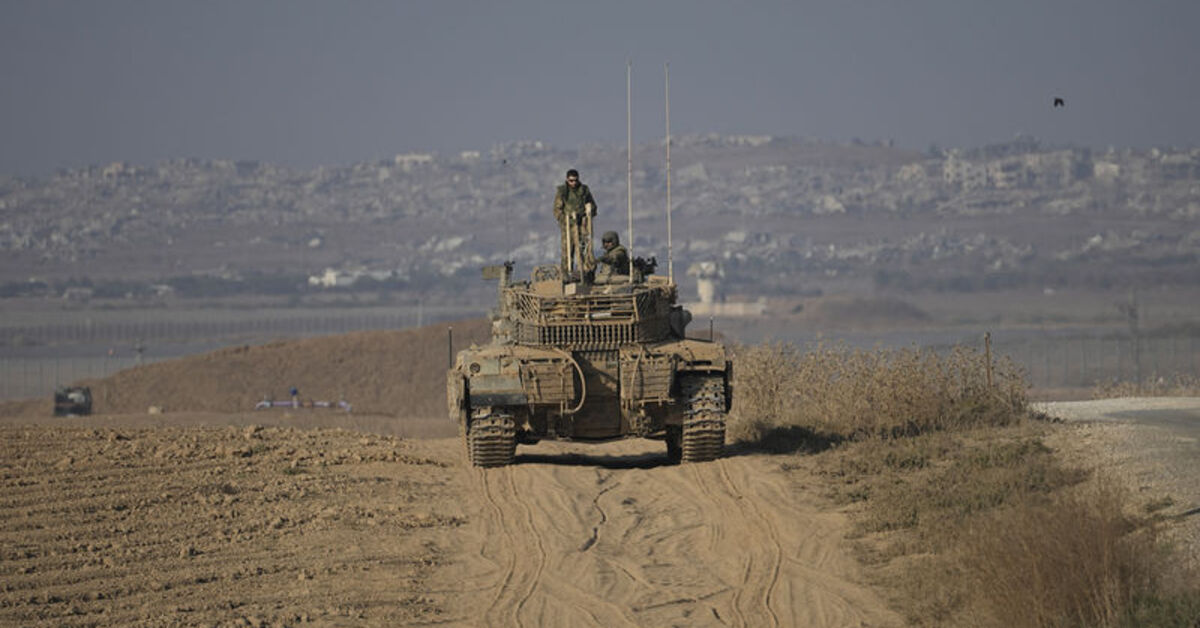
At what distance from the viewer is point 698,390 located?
21156 mm

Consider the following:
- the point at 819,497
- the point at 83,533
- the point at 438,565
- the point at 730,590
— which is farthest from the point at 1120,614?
the point at 83,533

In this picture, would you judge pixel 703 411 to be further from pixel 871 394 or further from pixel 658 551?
pixel 871 394

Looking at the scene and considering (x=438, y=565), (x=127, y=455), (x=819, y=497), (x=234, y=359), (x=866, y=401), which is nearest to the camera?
(x=438, y=565)

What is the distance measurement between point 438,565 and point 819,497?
517 centimetres

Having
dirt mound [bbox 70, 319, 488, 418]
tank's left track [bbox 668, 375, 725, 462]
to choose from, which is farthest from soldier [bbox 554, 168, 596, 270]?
dirt mound [bbox 70, 319, 488, 418]

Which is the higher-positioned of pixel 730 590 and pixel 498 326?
pixel 498 326

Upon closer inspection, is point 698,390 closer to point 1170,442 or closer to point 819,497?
point 819,497

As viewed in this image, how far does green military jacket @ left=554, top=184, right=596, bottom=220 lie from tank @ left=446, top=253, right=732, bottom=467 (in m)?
1.33

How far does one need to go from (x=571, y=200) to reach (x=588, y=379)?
2913 millimetres

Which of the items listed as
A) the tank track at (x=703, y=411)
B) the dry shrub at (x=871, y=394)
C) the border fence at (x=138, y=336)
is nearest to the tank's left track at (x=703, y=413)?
the tank track at (x=703, y=411)

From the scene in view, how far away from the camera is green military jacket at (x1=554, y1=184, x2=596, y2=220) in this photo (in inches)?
904

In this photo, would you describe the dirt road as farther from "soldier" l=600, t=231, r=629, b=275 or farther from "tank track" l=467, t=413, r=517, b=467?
"soldier" l=600, t=231, r=629, b=275

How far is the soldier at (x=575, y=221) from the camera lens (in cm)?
2289

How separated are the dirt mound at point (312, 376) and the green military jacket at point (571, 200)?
33.8m
